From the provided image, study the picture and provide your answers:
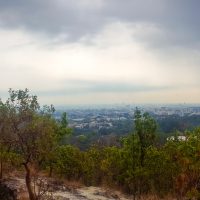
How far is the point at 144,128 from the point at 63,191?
17.3 feet

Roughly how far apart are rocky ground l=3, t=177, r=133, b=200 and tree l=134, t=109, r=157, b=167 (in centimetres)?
298

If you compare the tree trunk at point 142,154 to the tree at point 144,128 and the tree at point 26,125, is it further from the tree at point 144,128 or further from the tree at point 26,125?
the tree at point 26,125

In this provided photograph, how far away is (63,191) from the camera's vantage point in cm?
2078

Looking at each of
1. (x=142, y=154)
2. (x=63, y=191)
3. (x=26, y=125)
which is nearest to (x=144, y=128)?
(x=142, y=154)

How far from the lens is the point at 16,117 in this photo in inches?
570

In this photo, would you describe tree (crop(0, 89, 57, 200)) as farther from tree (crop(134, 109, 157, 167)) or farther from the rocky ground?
tree (crop(134, 109, 157, 167))

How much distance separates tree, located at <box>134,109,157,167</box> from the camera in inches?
808

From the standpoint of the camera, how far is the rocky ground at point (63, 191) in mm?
18330

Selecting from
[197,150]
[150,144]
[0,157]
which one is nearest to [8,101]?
[0,157]

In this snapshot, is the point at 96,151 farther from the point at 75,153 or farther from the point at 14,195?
the point at 14,195

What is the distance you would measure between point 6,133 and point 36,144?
45.6 inches

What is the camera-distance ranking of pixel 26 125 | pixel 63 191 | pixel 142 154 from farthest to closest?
pixel 142 154 → pixel 63 191 → pixel 26 125

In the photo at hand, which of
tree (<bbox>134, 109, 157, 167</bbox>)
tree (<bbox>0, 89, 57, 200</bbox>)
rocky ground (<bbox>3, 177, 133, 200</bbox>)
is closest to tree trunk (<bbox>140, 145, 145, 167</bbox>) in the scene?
tree (<bbox>134, 109, 157, 167</bbox>)

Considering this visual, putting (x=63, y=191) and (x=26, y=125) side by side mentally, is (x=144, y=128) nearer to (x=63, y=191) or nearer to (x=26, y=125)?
(x=63, y=191)
